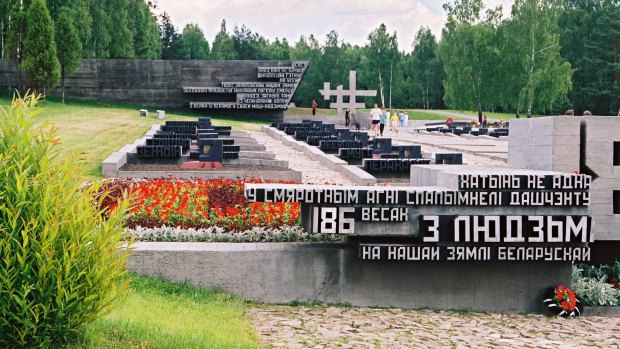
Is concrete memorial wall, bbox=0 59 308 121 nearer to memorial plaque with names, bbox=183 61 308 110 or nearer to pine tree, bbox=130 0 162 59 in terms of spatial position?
memorial plaque with names, bbox=183 61 308 110

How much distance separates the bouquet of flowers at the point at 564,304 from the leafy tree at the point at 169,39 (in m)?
89.7

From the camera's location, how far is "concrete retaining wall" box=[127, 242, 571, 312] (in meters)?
9.02

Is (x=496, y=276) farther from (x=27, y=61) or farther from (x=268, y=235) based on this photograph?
(x=27, y=61)

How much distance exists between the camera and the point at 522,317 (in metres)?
9.30

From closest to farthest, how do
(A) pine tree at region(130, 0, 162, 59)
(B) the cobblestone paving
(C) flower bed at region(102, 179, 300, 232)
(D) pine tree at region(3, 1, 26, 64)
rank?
(B) the cobblestone paving → (C) flower bed at region(102, 179, 300, 232) → (D) pine tree at region(3, 1, 26, 64) → (A) pine tree at region(130, 0, 162, 59)

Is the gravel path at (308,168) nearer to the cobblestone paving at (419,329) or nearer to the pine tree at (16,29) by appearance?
the cobblestone paving at (419,329)

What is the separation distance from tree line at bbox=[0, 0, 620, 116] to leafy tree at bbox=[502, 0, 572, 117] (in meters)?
0.08

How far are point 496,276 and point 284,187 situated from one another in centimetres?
271

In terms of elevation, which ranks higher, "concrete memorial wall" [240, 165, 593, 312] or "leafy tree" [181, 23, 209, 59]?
"leafy tree" [181, 23, 209, 59]

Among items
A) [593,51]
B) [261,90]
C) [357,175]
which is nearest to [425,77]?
[593,51]

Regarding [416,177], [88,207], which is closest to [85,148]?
[416,177]

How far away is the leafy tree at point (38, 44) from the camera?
146 ft

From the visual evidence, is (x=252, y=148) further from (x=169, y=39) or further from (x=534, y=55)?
(x=169, y=39)

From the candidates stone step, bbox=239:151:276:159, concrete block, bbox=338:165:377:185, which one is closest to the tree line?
stone step, bbox=239:151:276:159
